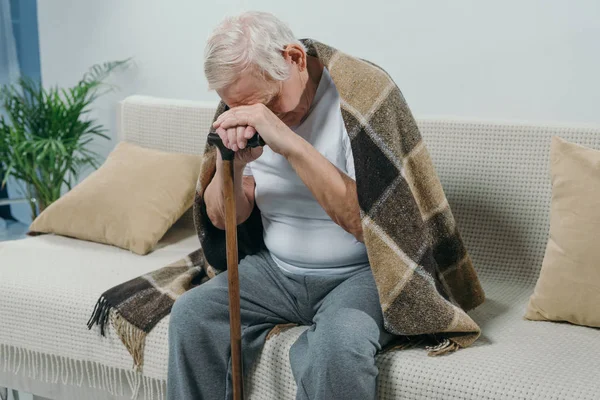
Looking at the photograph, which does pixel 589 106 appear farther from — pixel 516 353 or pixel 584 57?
pixel 516 353

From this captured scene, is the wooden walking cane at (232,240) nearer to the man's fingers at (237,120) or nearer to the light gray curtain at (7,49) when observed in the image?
the man's fingers at (237,120)

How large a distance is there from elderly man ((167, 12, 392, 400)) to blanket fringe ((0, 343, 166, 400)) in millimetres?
298

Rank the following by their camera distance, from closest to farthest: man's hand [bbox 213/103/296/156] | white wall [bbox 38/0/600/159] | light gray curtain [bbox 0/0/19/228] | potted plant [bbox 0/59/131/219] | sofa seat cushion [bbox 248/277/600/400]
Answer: sofa seat cushion [bbox 248/277/600/400]
man's hand [bbox 213/103/296/156]
white wall [bbox 38/0/600/159]
potted plant [bbox 0/59/131/219]
light gray curtain [bbox 0/0/19/228]

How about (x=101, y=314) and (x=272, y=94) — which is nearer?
(x=272, y=94)

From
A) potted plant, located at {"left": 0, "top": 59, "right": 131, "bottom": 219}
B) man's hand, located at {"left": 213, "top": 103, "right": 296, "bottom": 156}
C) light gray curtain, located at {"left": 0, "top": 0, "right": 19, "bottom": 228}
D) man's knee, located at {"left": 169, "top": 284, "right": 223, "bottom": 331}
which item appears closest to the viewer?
man's hand, located at {"left": 213, "top": 103, "right": 296, "bottom": 156}

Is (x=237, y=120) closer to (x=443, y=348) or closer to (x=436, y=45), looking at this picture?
(x=443, y=348)

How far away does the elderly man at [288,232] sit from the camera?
67.6 inches

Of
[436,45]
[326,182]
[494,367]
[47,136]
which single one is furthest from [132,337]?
[47,136]

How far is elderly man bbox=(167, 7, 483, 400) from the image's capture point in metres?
1.77

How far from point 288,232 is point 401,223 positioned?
11.1 inches

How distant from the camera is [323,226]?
6.32 feet

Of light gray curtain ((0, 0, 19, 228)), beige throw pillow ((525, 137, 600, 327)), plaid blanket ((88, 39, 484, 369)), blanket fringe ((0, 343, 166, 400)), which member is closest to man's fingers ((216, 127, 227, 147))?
plaid blanket ((88, 39, 484, 369))

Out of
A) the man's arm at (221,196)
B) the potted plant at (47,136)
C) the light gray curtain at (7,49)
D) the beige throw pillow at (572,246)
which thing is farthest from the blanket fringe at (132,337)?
the light gray curtain at (7,49)

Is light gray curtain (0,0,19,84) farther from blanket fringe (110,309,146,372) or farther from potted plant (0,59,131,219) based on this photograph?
blanket fringe (110,309,146,372)
